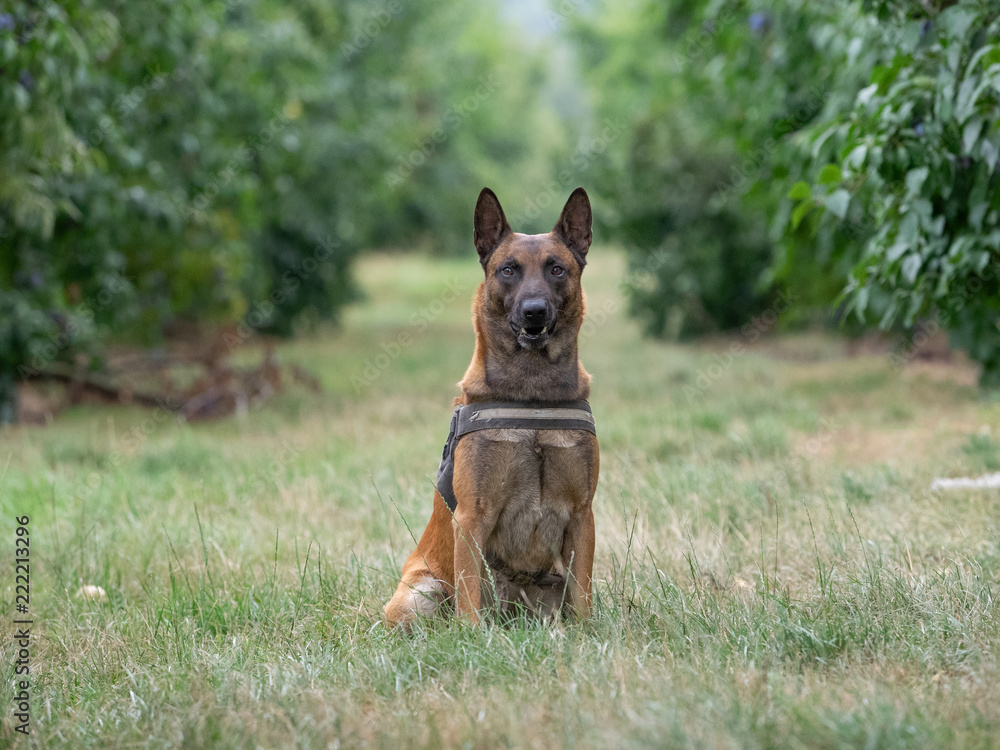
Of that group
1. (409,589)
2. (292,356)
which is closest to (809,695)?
(409,589)

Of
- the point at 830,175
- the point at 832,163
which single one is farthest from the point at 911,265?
the point at 832,163

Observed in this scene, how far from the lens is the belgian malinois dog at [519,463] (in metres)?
3.40

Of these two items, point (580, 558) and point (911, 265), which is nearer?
point (580, 558)

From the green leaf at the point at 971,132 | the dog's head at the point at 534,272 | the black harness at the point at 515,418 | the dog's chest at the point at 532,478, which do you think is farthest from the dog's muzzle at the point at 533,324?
the green leaf at the point at 971,132

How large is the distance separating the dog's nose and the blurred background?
74.1 inches

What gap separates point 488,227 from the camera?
12.5 feet

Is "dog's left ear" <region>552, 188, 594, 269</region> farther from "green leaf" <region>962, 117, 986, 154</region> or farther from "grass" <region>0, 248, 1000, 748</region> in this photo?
"green leaf" <region>962, 117, 986, 154</region>

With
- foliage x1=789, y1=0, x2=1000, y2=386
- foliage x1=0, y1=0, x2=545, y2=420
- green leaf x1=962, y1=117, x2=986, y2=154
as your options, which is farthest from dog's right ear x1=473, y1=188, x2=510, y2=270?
foliage x1=0, y1=0, x2=545, y2=420

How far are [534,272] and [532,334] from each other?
0.26 m

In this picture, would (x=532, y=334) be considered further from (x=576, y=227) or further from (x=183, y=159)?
(x=183, y=159)

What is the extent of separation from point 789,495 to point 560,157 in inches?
643

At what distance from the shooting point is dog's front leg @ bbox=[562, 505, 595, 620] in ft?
11.2

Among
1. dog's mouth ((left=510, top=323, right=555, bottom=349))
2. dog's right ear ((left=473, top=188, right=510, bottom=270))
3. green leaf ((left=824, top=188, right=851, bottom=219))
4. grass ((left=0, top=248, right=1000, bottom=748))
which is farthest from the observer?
green leaf ((left=824, top=188, right=851, bottom=219))

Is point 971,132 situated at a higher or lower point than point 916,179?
higher
